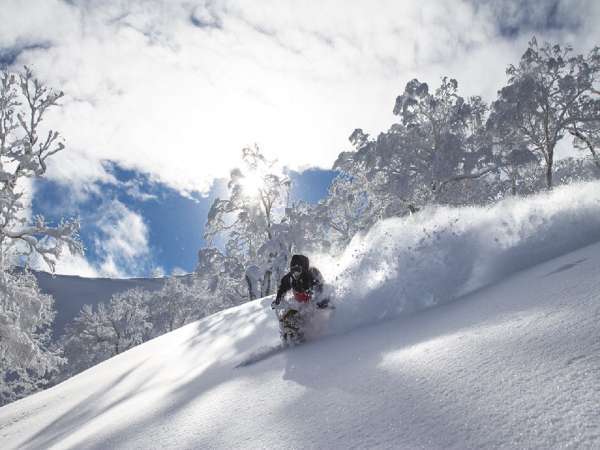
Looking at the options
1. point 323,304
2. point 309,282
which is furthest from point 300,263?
point 323,304

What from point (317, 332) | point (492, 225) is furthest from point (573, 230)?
point (317, 332)

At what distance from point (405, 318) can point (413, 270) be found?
0.80m

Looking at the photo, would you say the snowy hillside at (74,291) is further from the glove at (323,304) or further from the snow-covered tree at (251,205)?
the glove at (323,304)

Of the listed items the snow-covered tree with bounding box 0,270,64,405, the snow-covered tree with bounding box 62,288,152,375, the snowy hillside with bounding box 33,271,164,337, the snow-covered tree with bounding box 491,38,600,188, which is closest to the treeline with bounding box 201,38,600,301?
the snow-covered tree with bounding box 491,38,600,188

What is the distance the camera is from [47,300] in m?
12.2

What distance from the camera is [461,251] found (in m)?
4.61

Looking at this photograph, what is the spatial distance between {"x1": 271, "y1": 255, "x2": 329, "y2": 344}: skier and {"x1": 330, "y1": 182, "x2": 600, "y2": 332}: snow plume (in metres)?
0.30

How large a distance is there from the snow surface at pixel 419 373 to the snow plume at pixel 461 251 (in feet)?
0.06

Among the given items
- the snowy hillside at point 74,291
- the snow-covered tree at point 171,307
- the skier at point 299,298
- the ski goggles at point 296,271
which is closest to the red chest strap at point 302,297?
the skier at point 299,298

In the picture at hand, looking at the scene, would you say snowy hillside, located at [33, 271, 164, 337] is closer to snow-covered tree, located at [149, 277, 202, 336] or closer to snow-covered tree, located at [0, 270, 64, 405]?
snow-covered tree, located at [149, 277, 202, 336]

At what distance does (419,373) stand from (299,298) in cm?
288

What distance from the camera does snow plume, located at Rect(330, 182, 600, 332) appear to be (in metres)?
4.28

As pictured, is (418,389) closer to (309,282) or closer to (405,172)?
(309,282)

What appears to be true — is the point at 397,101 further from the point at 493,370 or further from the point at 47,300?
the point at 493,370
